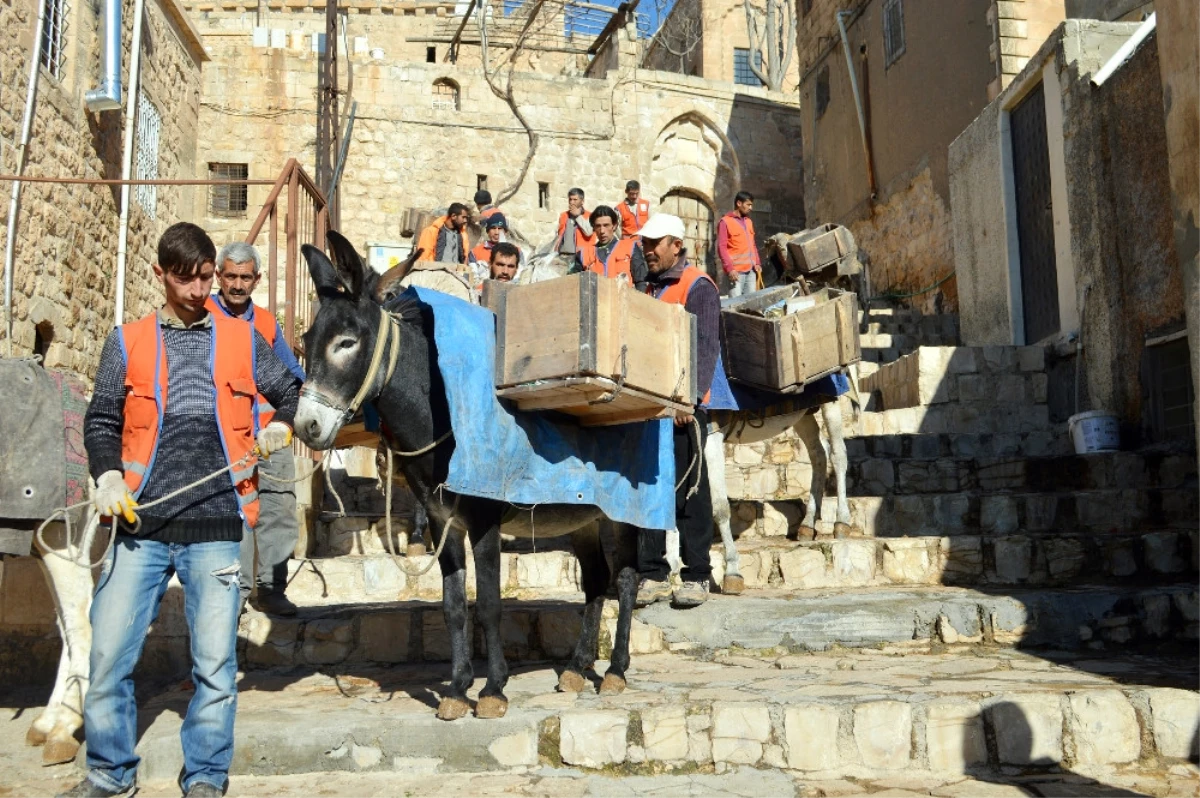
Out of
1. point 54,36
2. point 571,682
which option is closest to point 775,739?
point 571,682

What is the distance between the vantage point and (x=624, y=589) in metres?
5.74

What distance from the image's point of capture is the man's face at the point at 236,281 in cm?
545

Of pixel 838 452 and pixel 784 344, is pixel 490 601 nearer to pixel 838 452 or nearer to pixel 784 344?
pixel 784 344

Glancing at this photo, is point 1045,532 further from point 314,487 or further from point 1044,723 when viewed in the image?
point 314,487

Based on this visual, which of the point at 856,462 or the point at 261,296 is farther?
the point at 261,296

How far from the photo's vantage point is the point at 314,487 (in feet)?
27.8

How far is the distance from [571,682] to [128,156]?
39.6ft

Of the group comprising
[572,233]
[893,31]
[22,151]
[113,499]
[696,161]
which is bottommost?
[113,499]

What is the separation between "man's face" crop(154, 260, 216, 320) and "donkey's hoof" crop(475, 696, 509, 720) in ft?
6.43

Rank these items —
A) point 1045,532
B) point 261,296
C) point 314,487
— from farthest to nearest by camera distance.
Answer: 1. point 261,296
2. point 314,487
3. point 1045,532

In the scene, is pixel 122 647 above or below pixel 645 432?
below

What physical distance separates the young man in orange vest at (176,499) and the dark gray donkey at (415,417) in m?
0.38

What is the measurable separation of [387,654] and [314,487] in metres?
2.43

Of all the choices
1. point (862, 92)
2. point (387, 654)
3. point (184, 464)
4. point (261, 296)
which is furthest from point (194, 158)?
point (184, 464)
